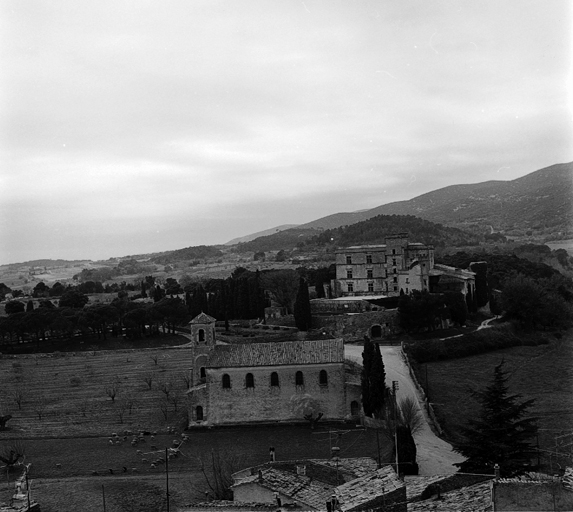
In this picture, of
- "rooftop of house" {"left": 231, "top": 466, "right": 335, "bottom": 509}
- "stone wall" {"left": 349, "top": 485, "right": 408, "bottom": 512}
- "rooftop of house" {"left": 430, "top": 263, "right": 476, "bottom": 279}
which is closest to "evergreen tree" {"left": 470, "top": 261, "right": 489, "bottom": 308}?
"rooftop of house" {"left": 430, "top": 263, "right": 476, "bottom": 279}

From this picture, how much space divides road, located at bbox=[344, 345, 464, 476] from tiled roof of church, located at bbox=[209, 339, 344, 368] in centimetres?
391

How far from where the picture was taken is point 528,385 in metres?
34.7

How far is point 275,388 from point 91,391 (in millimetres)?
13407

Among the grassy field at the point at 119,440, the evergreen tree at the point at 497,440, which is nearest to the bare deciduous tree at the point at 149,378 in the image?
the grassy field at the point at 119,440

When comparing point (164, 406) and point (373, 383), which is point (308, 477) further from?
point (164, 406)

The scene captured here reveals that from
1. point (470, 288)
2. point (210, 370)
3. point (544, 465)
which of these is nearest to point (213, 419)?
point (210, 370)

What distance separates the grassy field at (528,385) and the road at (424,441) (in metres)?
0.81

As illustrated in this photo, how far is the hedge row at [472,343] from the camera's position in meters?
40.2

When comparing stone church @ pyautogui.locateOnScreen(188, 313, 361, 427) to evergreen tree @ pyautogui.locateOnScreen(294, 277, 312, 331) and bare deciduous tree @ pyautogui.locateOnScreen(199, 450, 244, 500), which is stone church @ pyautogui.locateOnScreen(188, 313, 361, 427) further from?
evergreen tree @ pyautogui.locateOnScreen(294, 277, 312, 331)

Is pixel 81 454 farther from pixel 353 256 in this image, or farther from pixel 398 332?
pixel 353 256

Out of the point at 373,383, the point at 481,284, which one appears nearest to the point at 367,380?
the point at 373,383

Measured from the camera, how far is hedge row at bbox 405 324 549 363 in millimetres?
40219

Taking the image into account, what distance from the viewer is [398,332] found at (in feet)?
151

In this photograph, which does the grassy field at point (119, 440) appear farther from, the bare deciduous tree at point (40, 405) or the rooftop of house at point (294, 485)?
the rooftop of house at point (294, 485)
